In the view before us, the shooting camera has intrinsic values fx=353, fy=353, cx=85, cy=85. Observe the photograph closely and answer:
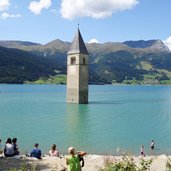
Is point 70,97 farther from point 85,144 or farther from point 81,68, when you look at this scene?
point 85,144

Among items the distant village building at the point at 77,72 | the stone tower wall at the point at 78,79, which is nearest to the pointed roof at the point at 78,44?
the distant village building at the point at 77,72

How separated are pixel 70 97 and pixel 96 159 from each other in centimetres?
6673

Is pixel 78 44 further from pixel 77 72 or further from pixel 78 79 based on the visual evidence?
pixel 78 79

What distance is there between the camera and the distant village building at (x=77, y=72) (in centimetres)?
8762

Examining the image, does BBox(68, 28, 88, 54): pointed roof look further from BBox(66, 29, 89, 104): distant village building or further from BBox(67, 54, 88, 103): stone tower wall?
BBox(67, 54, 88, 103): stone tower wall

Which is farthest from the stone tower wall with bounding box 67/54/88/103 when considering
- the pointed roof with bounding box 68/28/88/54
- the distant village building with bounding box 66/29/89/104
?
the pointed roof with bounding box 68/28/88/54

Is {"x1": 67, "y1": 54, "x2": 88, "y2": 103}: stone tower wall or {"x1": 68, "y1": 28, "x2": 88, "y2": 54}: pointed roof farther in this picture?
{"x1": 68, "y1": 28, "x2": 88, "y2": 54}: pointed roof

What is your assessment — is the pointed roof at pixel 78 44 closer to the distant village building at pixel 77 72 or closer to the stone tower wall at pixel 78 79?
the distant village building at pixel 77 72

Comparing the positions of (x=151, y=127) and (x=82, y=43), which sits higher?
(x=82, y=43)

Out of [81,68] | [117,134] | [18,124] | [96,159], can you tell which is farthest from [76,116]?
[96,159]

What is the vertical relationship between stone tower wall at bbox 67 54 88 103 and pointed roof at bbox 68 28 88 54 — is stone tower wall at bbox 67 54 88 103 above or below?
below

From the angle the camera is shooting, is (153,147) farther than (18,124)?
No

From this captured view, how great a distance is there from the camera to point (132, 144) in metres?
39.3

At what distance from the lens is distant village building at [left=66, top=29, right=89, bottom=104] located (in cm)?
8762
